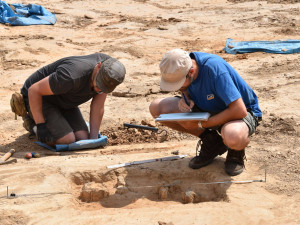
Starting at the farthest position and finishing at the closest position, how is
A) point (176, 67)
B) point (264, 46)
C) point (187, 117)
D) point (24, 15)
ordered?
point (24, 15)
point (264, 46)
point (187, 117)
point (176, 67)

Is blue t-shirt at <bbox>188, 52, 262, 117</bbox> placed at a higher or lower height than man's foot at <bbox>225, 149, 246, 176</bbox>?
higher

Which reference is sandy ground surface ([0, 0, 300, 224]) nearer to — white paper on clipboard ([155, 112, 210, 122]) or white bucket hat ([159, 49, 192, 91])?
white paper on clipboard ([155, 112, 210, 122])

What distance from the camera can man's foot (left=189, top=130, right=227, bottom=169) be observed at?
373cm

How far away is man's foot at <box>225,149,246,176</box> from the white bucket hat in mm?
748

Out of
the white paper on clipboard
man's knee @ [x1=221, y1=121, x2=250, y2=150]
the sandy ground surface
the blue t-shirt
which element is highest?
the blue t-shirt

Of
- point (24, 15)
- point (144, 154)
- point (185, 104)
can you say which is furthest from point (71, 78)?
point (24, 15)

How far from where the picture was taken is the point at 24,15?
965 cm

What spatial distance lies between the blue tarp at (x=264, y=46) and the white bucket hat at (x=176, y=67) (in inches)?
164

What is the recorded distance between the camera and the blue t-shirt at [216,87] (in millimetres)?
3256

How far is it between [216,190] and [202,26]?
6309 millimetres

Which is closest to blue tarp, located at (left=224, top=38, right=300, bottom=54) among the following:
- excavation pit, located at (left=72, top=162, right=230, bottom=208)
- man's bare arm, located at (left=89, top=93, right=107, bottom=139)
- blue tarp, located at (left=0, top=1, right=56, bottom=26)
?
man's bare arm, located at (left=89, top=93, right=107, bottom=139)

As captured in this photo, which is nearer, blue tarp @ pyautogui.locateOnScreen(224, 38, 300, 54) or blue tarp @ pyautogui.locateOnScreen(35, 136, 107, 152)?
blue tarp @ pyautogui.locateOnScreen(35, 136, 107, 152)

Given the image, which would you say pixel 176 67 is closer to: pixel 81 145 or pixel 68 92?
pixel 68 92

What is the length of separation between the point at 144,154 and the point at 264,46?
13.0ft
